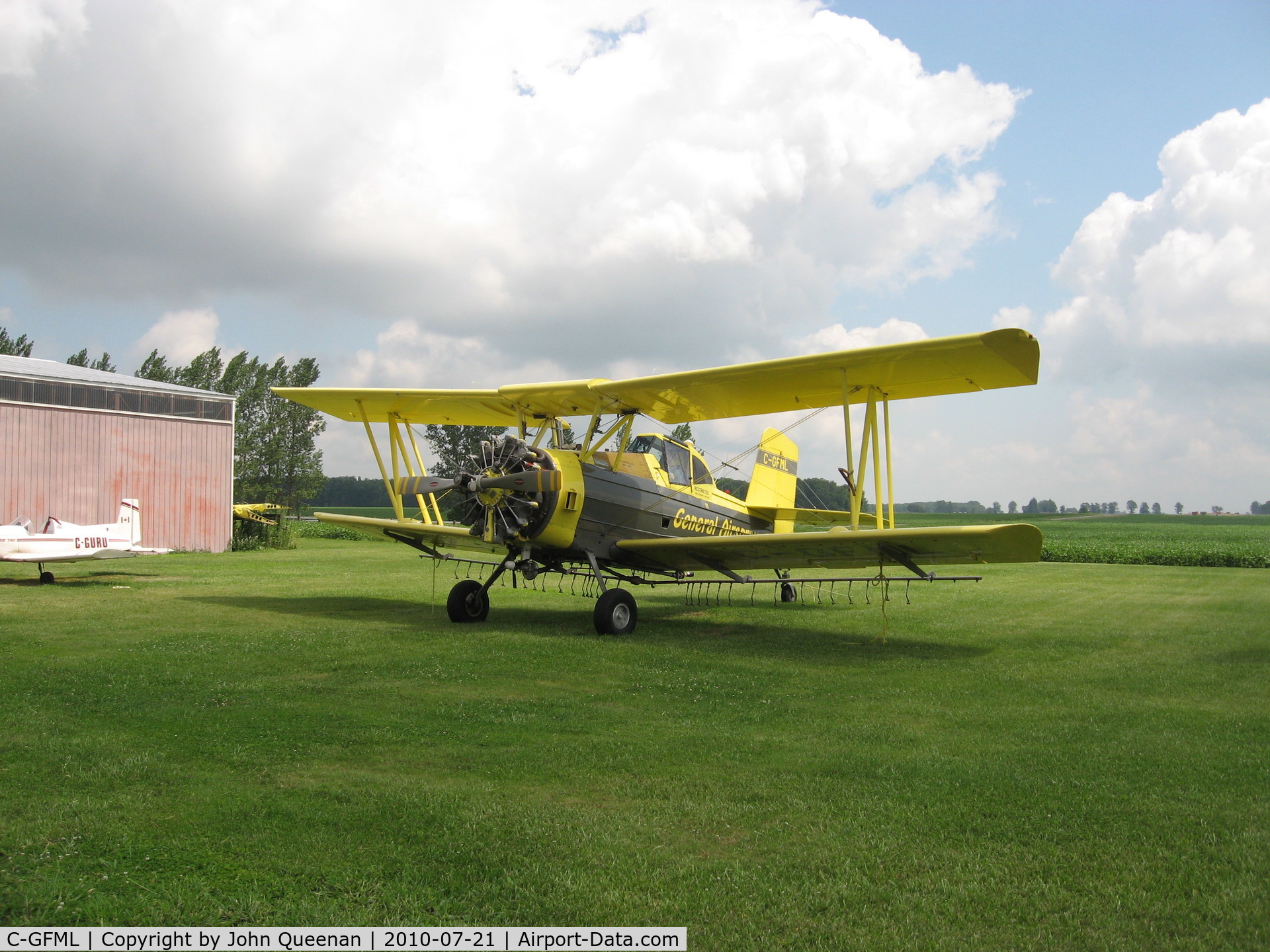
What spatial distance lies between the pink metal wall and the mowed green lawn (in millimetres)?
19312

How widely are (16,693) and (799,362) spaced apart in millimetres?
8494

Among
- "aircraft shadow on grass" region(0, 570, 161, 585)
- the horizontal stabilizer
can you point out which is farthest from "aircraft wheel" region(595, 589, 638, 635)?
"aircraft shadow on grass" region(0, 570, 161, 585)

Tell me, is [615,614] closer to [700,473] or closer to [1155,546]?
[700,473]

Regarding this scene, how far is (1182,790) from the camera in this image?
15.6 feet

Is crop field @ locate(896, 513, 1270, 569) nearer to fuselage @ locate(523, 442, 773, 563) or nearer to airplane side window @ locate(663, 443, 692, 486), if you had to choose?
fuselage @ locate(523, 442, 773, 563)

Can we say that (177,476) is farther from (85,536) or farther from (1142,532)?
(1142,532)

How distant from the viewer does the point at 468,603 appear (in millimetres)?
12617

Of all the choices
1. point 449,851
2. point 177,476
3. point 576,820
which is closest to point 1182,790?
point 576,820

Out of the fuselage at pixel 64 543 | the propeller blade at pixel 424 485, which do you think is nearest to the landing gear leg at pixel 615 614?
the propeller blade at pixel 424 485

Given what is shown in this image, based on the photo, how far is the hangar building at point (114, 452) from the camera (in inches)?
1032

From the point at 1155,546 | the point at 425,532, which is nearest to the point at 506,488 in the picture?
the point at 425,532

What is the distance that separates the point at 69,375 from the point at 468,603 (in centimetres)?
2382

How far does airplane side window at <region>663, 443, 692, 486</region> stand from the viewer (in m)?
13.7

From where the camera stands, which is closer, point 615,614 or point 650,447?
point 615,614
